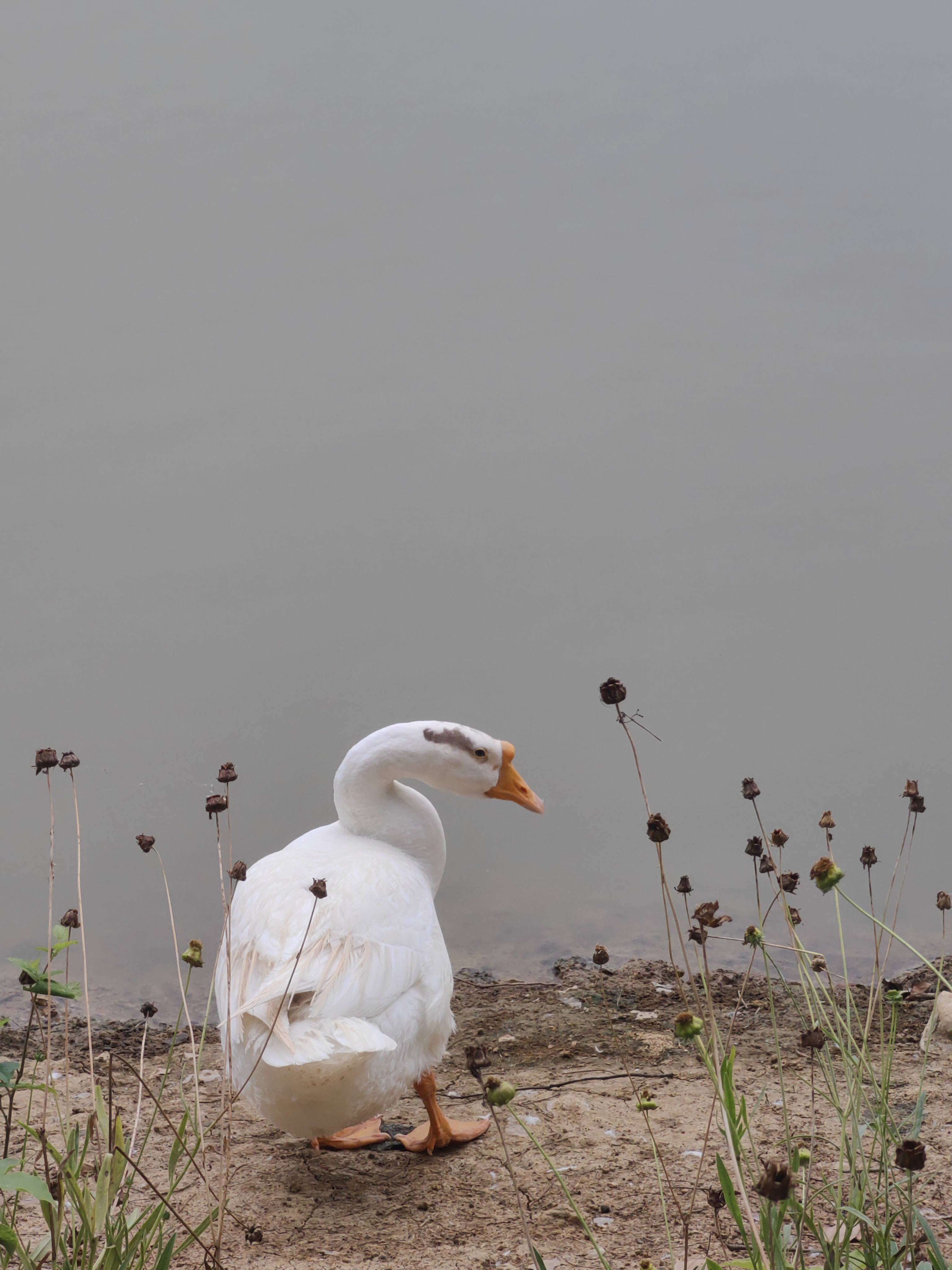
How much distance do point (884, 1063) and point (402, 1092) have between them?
1158mm

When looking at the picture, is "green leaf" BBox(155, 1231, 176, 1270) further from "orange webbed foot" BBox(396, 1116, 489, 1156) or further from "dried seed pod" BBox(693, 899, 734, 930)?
"orange webbed foot" BBox(396, 1116, 489, 1156)

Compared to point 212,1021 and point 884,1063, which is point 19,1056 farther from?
point 884,1063

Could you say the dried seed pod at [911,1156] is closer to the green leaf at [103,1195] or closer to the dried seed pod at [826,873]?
the dried seed pod at [826,873]

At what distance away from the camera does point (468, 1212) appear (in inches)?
101

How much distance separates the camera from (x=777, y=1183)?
1306 mm

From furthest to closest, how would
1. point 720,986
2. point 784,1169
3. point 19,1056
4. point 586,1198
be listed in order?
point 720,986 → point 19,1056 → point 586,1198 → point 784,1169

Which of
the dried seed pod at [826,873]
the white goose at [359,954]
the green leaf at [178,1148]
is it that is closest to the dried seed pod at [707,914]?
the dried seed pod at [826,873]

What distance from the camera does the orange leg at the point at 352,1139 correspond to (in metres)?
3.02

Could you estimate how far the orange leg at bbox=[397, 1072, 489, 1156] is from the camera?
9.52ft

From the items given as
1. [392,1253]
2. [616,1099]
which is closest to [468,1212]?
[392,1253]

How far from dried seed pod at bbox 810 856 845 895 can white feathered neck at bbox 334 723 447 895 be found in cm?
169

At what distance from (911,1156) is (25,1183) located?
1.21 m

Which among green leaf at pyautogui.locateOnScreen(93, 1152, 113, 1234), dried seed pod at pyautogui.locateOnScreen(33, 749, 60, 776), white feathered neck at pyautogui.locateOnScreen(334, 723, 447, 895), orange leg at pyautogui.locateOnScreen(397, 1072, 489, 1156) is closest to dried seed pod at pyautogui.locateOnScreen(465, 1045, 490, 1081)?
green leaf at pyautogui.locateOnScreen(93, 1152, 113, 1234)

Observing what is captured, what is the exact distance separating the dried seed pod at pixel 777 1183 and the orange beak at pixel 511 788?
2.08m
